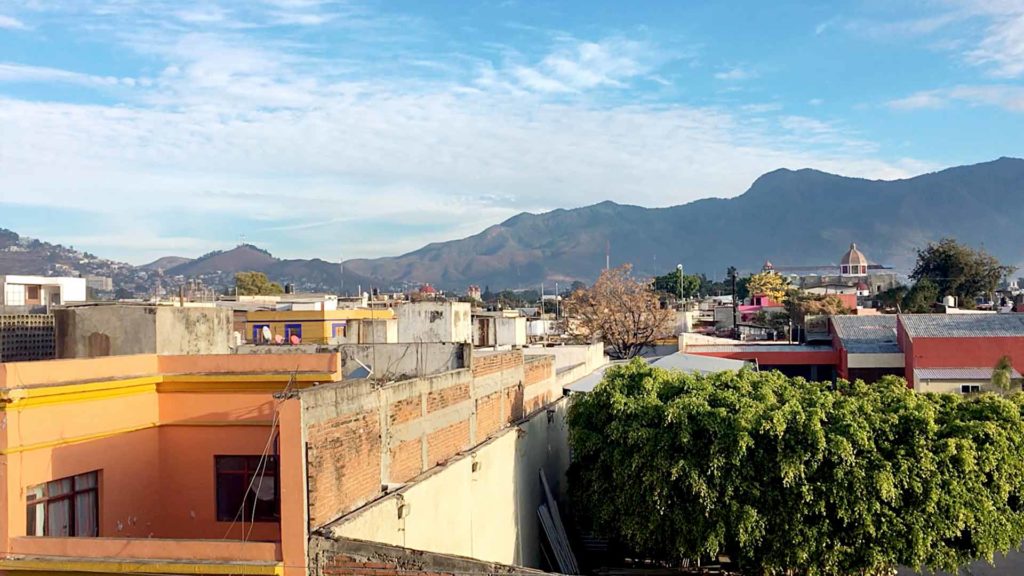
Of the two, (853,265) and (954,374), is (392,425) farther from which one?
(853,265)

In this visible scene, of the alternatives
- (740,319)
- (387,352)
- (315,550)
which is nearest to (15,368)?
(315,550)

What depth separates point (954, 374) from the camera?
120 feet

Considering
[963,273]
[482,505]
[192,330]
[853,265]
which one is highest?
[853,265]

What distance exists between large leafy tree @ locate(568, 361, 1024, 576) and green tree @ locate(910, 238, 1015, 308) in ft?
207

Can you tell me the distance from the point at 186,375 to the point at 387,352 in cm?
748

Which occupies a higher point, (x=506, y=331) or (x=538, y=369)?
(x=506, y=331)

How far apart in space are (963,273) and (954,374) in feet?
149

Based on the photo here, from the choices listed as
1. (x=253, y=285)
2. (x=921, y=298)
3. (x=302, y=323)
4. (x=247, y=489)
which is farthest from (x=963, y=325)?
(x=253, y=285)

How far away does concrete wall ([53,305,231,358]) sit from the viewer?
1481cm

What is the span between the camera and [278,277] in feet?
589

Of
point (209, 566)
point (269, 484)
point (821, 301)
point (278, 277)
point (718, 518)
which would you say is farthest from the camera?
point (278, 277)

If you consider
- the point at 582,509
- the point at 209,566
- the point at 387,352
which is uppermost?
the point at 387,352

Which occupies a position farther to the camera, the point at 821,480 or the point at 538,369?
the point at 538,369

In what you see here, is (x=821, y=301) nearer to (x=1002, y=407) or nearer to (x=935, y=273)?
(x=935, y=273)
